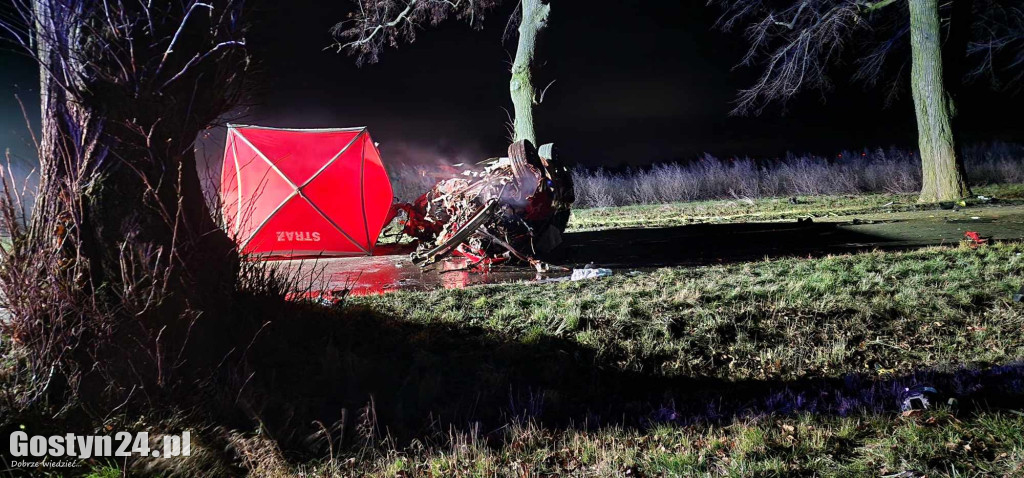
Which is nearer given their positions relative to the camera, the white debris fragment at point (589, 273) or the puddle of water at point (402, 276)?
the puddle of water at point (402, 276)

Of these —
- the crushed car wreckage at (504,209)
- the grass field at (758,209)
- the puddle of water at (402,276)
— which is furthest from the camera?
the grass field at (758,209)

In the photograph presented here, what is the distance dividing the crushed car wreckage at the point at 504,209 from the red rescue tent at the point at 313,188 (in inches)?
45.1

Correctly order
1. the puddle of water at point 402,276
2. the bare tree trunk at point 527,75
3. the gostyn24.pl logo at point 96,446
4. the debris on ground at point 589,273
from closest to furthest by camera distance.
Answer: the gostyn24.pl logo at point 96,446, the puddle of water at point 402,276, the debris on ground at point 589,273, the bare tree trunk at point 527,75

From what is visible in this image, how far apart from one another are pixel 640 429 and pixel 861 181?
1769cm

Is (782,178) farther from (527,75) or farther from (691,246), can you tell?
(691,246)

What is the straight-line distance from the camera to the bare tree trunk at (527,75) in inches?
550

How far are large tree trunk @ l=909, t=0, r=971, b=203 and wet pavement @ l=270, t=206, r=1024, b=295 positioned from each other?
2.63m

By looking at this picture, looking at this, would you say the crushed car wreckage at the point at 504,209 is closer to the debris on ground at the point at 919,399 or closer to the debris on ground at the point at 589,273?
the debris on ground at the point at 589,273

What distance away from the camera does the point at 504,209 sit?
8.95 metres

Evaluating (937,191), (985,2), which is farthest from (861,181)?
(985,2)

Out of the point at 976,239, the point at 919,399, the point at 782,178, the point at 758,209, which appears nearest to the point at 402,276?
the point at 919,399

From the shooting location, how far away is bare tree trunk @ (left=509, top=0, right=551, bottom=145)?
14.0 meters

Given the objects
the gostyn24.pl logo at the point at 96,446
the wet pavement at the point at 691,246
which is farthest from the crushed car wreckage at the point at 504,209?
the gostyn24.pl logo at the point at 96,446

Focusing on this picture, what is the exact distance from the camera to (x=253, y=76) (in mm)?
4113
